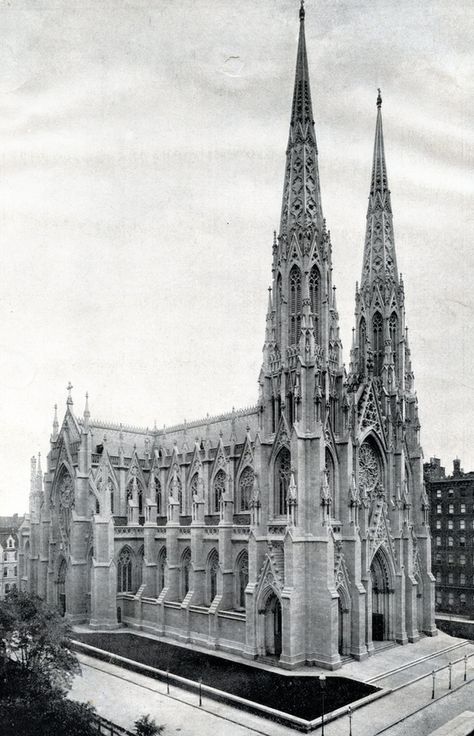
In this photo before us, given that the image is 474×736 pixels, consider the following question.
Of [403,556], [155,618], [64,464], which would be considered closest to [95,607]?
[155,618]

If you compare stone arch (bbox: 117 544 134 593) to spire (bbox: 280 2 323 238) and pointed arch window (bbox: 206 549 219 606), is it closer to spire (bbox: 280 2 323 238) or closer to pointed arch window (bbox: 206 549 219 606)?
pointed arch window (bbox: 206 549 219 606)

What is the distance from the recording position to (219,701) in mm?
35031

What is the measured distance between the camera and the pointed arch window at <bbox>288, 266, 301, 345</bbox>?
47.1 m

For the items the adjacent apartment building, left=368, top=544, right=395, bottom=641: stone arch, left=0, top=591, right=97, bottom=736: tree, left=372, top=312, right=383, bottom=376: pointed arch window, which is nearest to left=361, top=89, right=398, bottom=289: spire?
left=372, top=312, right=383, bottom=376: pointed arch window

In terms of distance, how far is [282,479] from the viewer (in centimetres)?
4553

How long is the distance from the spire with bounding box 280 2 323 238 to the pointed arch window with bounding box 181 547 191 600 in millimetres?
26971

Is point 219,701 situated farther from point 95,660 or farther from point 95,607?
point 95,607

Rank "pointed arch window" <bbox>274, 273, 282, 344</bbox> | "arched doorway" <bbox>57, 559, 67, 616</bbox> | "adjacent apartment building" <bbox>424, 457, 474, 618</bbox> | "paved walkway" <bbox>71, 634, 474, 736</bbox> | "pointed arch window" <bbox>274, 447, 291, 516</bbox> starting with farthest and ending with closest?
"adjacent apartment building" <bbox>424, 457, 474, 618</bbox> < "arched doorway" <bbox>57, 559, 67, 616</bbox> < "pointed arch window" <bbox>274, 273, 282, 344</bbox> < "pointed arch window" <bbox>274, 447, 291, 516</bbox> < "paved walkway" <bbox>71, 634, 474, 736</bbox>

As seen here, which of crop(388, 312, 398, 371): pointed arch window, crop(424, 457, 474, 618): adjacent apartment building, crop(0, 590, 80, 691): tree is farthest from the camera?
crop(424, 457, 474, 618): adjacent apartment building

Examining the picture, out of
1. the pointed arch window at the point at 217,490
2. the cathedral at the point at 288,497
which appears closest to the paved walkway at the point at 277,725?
the cathedral at the point at 288,497

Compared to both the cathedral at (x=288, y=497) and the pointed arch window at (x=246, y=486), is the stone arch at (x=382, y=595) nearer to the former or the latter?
the cathedral at (x=288, y=497)

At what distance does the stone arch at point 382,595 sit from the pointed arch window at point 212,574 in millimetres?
11991

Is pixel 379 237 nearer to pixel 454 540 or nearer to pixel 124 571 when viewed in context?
pixel 454 540

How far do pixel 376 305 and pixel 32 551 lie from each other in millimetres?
41079
